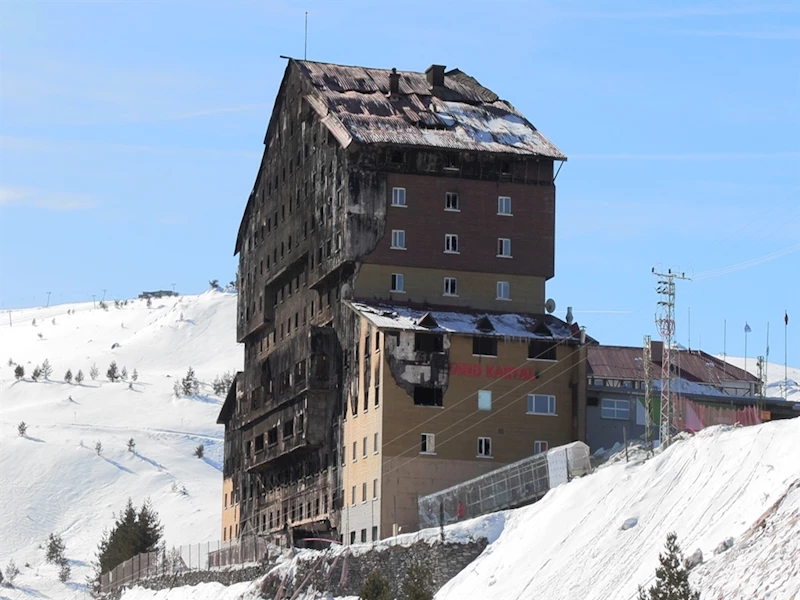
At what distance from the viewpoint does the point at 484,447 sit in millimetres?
86562

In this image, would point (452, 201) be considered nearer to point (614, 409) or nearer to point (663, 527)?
point (614, 409)

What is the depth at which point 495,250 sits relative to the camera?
309ft

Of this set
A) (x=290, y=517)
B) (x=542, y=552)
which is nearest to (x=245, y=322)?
(x=290, y=517)

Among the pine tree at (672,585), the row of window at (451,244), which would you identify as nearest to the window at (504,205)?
the row of window at (451,244)

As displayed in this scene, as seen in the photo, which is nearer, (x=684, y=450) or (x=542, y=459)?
(x=684, y=450)

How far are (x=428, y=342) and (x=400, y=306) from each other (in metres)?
4.49

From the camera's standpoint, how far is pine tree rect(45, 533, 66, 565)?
174 meters

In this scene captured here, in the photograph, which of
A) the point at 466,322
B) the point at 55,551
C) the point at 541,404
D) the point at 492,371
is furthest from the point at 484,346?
the point at 55,551

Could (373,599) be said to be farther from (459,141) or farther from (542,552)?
(459,141)

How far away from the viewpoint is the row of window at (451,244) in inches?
3652

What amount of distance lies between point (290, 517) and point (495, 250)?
1961cm

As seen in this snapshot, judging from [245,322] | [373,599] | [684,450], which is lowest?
[373,599]

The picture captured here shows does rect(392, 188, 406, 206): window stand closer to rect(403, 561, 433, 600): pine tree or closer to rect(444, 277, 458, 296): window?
rect(444, 277, 458, 296): window

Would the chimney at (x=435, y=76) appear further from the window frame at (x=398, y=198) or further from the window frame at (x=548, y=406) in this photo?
the window frame at (x=548, y=406)
